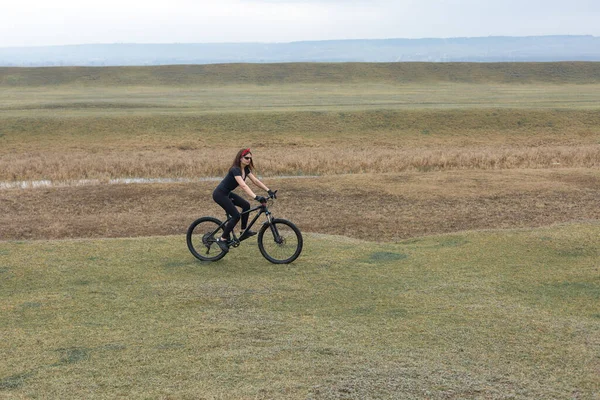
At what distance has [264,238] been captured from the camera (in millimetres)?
13969

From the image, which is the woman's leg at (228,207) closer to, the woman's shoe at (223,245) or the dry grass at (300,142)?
the woman's shoe at (223,245)

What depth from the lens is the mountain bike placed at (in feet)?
44.7

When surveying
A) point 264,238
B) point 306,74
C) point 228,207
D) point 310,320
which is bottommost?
point 310,320

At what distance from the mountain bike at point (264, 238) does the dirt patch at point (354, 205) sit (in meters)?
5.59

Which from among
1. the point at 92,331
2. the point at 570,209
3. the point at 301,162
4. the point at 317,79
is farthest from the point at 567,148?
the point at 317,79

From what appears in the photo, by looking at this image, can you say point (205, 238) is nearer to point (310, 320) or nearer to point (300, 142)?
point (310, 320)

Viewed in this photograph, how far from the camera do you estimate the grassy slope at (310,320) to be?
805 cm

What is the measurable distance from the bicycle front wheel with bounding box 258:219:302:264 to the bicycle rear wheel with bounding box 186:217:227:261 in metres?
0.87

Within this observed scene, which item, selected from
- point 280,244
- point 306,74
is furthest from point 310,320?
point 306,74

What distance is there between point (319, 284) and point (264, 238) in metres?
2.13

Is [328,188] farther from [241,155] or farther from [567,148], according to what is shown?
[567,148]

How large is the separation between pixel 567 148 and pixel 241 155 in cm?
3067

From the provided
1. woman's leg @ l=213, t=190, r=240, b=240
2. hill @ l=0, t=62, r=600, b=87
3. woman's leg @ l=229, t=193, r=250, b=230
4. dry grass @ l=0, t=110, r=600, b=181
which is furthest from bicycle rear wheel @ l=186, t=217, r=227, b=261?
hill @ l=0, t=62, r=600, b=87

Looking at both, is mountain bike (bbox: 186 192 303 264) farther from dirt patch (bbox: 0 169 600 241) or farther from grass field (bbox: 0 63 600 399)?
dirt patch (bbox: 0 169 600 241)
